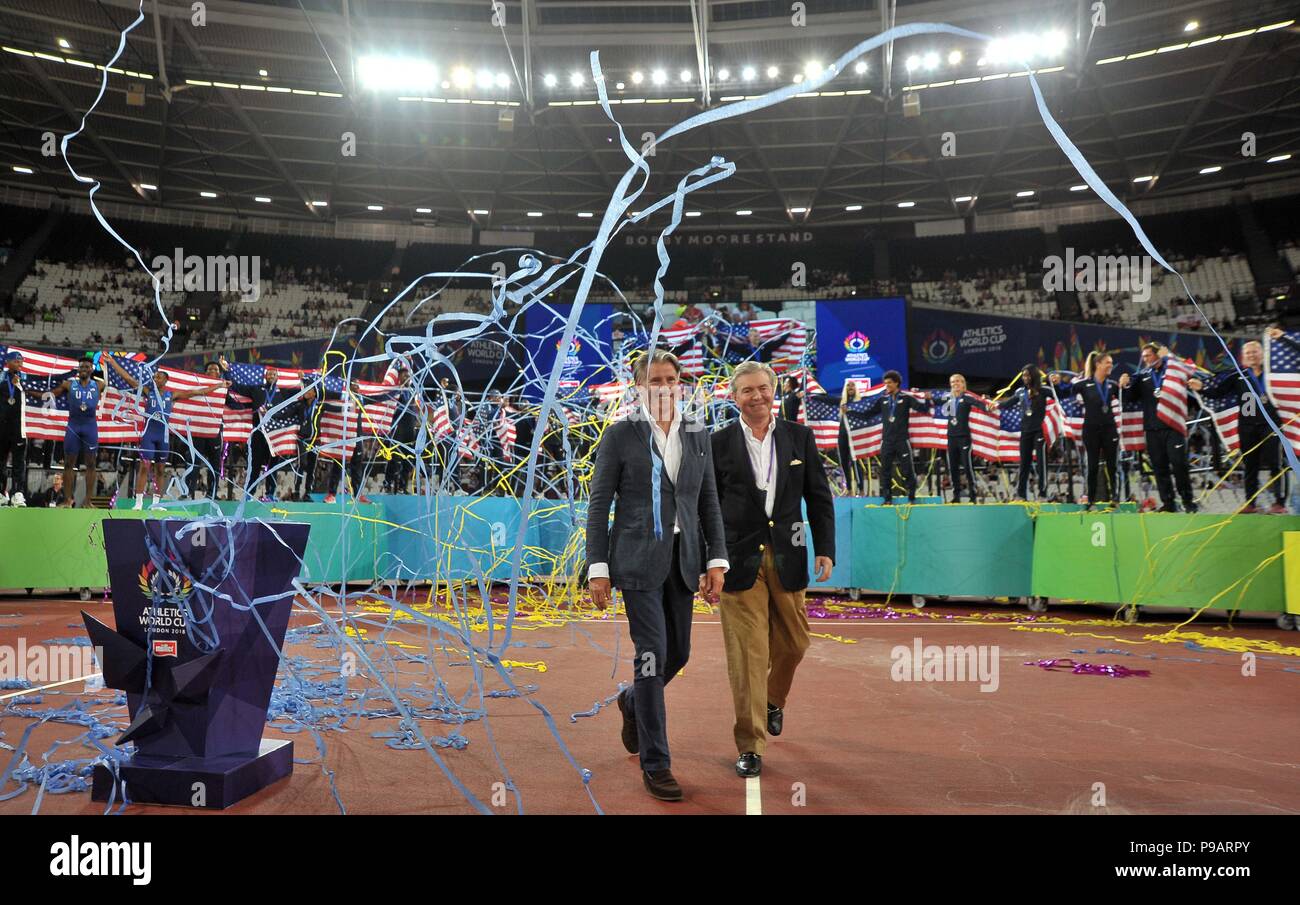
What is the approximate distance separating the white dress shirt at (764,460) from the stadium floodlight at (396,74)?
805 inches

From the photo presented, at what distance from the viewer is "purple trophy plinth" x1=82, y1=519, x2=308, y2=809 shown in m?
2.99

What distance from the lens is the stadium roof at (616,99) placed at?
20.0m

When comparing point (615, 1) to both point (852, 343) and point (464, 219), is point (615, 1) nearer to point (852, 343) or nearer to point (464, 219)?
point (852, 343)

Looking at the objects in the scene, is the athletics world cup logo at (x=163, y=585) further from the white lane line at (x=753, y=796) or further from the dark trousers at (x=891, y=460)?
the dark trousers at (x=891, y=460)

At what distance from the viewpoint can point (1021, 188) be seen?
2853cm

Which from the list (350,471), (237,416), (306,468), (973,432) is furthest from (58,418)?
(973,432)

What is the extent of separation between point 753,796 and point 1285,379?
7.21 m

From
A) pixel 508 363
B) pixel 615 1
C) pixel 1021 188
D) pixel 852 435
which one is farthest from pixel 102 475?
pixel 1021 188

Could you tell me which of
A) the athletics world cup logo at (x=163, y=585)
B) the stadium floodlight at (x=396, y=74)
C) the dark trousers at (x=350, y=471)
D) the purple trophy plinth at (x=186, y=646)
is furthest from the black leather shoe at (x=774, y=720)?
the stadium floodlight at (x=396, y=74)

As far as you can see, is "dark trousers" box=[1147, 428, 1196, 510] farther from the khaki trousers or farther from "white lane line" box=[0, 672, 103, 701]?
"white lane line" box=[0, 672, 103, 701]

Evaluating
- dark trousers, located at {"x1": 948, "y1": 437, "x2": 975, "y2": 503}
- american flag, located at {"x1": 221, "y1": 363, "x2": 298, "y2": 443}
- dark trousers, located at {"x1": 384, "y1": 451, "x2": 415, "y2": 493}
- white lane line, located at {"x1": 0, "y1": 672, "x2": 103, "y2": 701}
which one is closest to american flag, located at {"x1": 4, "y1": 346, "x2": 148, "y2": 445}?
american flag, located at {"x1": 221, "y1": 363, "x2": 298, "y2": 443}

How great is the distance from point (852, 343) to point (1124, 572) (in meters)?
16.3

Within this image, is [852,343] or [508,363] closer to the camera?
[852,343]

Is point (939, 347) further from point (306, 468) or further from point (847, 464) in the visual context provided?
point (306, 468)
